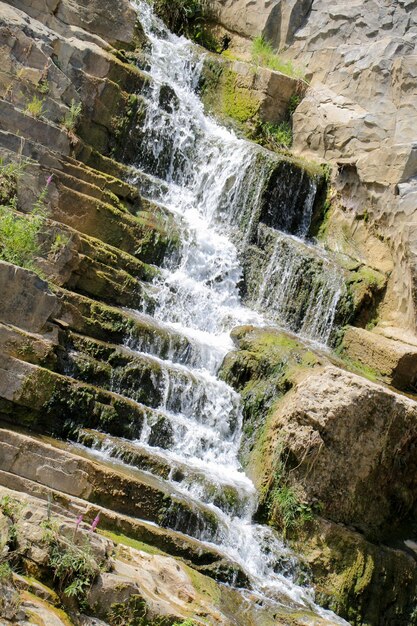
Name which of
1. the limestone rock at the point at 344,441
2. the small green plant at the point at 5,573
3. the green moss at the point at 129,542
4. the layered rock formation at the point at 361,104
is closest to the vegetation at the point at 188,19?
the layered rock formation at the point at 361,104

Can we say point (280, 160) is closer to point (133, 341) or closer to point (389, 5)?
point (389, 5)

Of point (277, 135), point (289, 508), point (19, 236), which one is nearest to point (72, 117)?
point (19, 236)

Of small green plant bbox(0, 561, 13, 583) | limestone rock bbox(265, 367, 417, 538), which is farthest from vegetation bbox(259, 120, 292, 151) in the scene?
small green plant bbox(0, 561, 13, 583)

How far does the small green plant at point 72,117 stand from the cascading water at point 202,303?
144 centimetres

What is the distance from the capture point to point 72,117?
12680 millimetres

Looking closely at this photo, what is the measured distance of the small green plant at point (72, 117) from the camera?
1250cm

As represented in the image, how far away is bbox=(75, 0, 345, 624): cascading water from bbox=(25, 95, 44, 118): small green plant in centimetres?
231

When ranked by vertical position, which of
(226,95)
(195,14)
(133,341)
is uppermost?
(195,14)

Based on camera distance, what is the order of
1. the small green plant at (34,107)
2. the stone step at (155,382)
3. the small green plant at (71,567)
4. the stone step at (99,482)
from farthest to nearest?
the small green plant at (34,107) < the stone step at (155,382) < the stone step at (99,482) < the small green plant at (71,567)

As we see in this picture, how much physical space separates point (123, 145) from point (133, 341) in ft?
15.7

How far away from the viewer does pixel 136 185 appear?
13.5m

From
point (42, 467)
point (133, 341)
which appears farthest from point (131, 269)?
point (42, 467)

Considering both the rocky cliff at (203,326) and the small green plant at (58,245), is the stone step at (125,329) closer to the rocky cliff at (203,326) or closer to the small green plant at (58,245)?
the rocky cliff at (203,326)

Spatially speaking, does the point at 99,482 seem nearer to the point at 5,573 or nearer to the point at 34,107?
the point at 5,573
